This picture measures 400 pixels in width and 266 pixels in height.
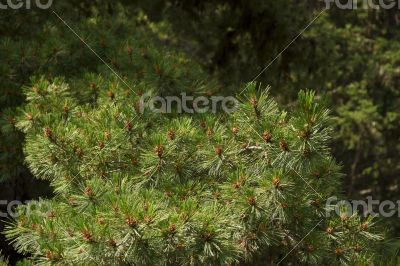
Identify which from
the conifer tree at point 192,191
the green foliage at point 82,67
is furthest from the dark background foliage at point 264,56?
the conifer tree at point 192,191

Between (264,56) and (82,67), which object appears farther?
(264,56)

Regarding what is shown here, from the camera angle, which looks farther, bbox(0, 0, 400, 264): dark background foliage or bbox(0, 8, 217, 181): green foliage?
bbox(0, 0, 400, 264): dark background foliage

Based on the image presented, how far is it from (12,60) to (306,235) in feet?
9.12

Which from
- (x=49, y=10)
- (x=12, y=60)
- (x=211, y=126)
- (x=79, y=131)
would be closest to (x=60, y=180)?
(x=79, y=131)

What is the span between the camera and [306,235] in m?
2.94

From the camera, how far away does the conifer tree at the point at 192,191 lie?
2477 mm

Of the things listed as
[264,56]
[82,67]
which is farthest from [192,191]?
[264,56]

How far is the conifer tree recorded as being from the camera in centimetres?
248

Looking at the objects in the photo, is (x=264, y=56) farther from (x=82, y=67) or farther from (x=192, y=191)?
(x=192, y=191)

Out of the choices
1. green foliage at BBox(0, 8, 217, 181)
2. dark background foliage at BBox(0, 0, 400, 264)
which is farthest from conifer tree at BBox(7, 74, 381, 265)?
dark background foliage at BBox(0, 0, 400, 264)

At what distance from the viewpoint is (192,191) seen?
2.93 m

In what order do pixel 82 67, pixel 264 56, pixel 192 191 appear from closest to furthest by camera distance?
pixel 192 191 < pixel 82 67 < pixel 264 56

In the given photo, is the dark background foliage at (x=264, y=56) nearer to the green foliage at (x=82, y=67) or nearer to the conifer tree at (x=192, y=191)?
the green foliage at (x=82, y=67)

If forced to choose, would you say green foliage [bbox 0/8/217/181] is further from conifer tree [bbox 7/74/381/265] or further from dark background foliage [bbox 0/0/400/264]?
conifer tree [bbox 7/74/381/265]
